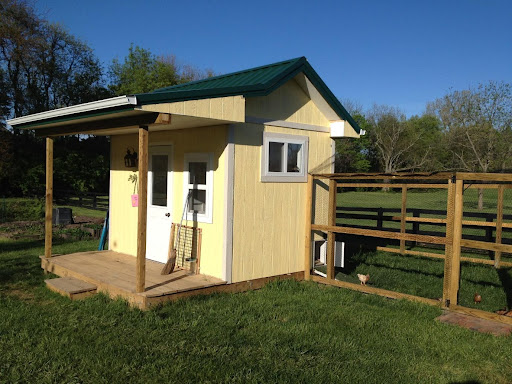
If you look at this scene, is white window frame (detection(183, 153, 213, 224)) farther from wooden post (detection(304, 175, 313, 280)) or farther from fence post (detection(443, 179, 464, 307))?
fence post (detection(443, 179, 464, 307))

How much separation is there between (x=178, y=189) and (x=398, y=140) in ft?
122

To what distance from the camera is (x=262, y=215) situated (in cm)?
679

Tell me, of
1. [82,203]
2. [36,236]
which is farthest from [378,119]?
[36,236]

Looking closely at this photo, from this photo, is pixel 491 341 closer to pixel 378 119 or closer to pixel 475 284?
pixel 475 284

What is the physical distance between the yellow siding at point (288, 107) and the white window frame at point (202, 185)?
90 centimetres

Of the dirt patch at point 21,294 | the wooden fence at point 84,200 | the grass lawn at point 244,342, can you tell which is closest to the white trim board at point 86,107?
the grass lawn at point 244,342

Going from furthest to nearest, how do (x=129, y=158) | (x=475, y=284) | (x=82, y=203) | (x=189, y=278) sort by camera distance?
(x=82, y=203), (x=129, y=158), (x=475, y=284), (x=189, y=278)

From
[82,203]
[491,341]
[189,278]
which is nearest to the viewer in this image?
[491,341]

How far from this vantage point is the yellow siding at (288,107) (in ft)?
21.8

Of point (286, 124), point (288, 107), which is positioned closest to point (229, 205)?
point (286, 124)

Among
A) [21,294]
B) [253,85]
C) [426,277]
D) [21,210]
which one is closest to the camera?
[253,85]

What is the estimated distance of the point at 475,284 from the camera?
751cm

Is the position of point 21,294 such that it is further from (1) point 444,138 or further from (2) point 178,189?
(1) point 444,138

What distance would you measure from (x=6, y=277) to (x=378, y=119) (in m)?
42.2
